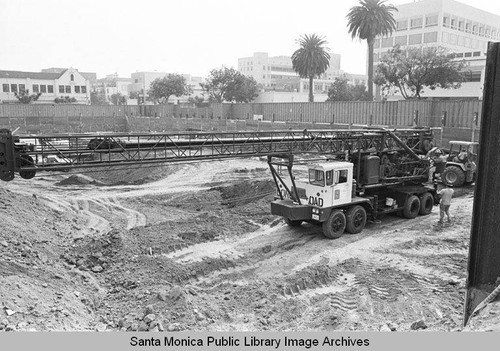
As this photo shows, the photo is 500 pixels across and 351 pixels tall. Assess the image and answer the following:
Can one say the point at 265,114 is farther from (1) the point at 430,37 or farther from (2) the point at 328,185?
(2) the point at 328,185

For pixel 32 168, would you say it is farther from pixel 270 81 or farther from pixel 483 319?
pixel 270 81

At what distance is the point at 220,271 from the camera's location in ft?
49.5

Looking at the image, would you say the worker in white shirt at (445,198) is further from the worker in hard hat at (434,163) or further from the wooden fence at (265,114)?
the wooden fence at (265,114)

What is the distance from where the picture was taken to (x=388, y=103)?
43.7 metres

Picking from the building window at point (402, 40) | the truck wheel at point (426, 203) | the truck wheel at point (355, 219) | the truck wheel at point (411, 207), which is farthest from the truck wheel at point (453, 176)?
the building window at point (402, 40)

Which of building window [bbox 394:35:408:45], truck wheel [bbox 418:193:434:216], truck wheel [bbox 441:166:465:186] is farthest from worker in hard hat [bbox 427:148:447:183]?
building window [bbox 394:35:408:45]

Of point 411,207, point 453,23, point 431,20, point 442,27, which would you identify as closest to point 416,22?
point 431,20

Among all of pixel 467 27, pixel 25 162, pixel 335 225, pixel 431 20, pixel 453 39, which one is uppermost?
pixel 431 20

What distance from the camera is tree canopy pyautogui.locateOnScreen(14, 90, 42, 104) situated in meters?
76.8

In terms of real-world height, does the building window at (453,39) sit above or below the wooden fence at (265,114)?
above

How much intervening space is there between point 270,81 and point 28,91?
3595 inches

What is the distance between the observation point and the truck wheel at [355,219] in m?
18.5

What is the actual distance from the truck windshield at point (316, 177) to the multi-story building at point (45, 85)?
7788cm

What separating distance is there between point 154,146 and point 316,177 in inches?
257
